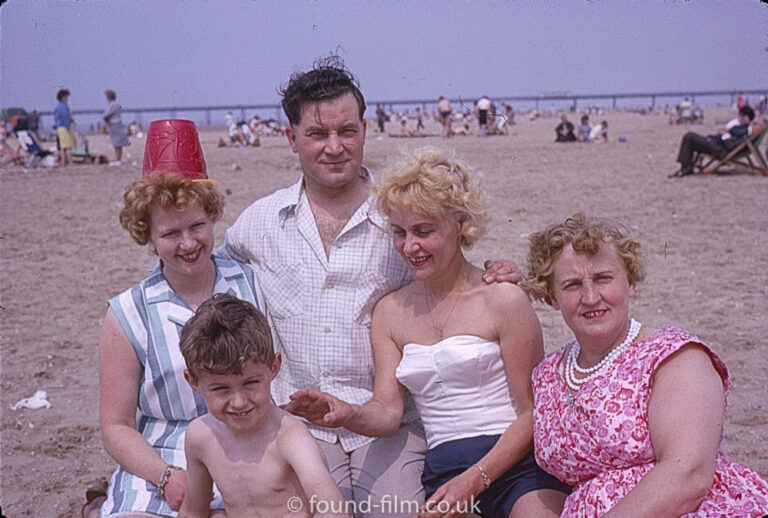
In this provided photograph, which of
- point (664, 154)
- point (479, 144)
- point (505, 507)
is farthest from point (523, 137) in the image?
point (505, 507)

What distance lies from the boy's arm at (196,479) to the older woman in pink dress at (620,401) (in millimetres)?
1334

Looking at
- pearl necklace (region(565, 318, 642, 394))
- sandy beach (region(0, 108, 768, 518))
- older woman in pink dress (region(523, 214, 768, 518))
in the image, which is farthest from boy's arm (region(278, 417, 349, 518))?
sandy beach (region(0, 108, 768, 518))

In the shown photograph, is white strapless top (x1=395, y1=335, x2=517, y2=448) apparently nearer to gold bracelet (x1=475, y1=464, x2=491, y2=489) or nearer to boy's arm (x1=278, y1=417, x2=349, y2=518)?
gold bracelet (x1=475, y1=464, x2=491, y2=489)

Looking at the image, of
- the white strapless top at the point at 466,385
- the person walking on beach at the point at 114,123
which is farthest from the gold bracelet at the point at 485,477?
the person walking on beach at the point at 114,123

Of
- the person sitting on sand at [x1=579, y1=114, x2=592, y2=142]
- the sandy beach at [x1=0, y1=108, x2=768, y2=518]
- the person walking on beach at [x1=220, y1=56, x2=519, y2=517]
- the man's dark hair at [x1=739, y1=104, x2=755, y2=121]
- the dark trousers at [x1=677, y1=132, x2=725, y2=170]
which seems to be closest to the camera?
the person walking on beach at [x1=220, y1=56, x2=519, y2=517]

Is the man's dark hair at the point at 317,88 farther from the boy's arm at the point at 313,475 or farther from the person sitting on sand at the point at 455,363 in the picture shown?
the boy's arm at the point at 313,475

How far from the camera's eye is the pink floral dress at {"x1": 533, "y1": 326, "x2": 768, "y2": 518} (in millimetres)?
2311

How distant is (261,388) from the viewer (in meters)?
2.63

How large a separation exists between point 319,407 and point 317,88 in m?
1.60

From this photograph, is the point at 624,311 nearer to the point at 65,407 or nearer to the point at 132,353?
the point at 132,353

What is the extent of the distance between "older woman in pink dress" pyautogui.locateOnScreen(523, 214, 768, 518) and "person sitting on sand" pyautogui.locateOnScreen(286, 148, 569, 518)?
0.18 metres

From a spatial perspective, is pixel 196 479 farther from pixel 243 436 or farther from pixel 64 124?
pixel 64 124

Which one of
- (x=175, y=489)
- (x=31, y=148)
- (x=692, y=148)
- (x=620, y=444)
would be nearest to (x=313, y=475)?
(x=175, y=489)

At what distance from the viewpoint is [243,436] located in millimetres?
2703
